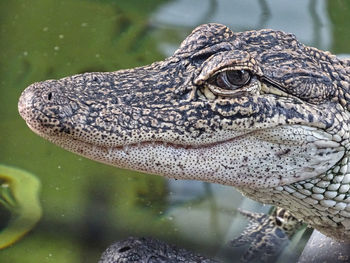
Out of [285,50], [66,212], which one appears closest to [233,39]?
[285,50]

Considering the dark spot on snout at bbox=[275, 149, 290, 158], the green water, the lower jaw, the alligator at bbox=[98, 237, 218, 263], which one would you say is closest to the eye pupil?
the lower jaw

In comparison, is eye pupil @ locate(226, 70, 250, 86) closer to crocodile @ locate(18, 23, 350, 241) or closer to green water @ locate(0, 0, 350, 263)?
crocodile @ locate(18, 23, 350, 241)

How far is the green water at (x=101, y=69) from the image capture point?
388 cm

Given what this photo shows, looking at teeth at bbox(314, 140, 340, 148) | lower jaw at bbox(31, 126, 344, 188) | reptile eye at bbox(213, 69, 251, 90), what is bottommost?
lower jaw at bbox(31, 126, 344, 188)

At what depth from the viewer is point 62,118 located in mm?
2613

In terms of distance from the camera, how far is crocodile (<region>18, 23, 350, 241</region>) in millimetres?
2678

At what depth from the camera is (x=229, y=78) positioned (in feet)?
9.16

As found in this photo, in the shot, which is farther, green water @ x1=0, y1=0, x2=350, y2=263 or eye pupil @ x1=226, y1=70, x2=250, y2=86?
green water @ x1=0, y1=0, x2=350, y2=263

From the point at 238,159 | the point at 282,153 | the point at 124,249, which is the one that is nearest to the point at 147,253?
the point at 124,249

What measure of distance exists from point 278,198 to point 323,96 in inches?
20.3

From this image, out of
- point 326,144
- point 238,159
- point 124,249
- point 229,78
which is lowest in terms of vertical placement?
point 124,249

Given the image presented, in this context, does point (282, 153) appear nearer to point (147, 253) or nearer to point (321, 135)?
point (321, 135)

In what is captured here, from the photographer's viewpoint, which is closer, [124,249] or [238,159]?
[238,159]

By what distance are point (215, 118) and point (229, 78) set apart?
0.18m
